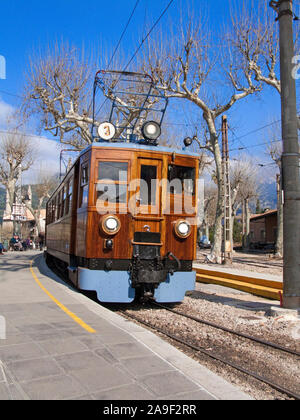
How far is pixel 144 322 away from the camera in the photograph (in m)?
6.62

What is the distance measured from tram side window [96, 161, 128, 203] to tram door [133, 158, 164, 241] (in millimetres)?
278

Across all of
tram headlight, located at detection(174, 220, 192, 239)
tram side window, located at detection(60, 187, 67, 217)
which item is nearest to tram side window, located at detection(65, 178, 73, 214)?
tram side window, located at detection(60, 187, 67, 217)

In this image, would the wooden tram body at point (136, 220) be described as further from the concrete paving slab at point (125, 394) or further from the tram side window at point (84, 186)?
the concrete paving slab at point (125, 394)

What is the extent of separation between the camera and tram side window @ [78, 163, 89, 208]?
774cm

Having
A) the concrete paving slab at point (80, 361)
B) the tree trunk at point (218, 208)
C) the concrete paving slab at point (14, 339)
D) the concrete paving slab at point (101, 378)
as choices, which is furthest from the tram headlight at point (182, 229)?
the tree trunk at point (218, 208)

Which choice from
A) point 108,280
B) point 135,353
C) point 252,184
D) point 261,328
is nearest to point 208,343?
point 261,328

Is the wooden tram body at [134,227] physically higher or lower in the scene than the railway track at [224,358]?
higher

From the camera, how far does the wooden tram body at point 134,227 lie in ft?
23.6

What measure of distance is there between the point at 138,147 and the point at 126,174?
23.4 inches

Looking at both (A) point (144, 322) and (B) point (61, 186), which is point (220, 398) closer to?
(A) point (144, 322)

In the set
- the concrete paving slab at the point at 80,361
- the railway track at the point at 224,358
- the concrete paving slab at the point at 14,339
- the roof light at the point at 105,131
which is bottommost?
the railway track at the point at 224,358

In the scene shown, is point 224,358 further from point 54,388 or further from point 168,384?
point 54,388

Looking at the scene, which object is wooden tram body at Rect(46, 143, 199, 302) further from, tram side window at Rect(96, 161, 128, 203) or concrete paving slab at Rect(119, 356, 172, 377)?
concrete paving slab at Rect(119, 356, 172, 377)

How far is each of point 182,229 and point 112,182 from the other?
1.67 meters
